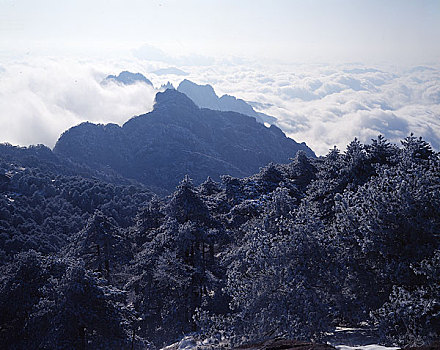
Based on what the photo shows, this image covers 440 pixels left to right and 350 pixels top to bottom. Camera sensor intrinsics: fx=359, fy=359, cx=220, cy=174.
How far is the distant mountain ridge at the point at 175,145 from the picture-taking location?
138625 millimetres

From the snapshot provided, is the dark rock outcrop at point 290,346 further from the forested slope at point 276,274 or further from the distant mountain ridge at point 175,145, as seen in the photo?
the distant mountain ridge at point 175,145

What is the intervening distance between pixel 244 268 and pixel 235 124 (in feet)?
553

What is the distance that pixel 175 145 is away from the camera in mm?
149375

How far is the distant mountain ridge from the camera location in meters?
139

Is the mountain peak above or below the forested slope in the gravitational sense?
above

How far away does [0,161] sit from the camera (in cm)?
7688

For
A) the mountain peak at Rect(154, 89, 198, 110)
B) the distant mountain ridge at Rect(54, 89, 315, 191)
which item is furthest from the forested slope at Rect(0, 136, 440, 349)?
the mountain peak at Rect(154, 89, 198, 110)

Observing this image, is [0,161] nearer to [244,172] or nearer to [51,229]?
[51,229]

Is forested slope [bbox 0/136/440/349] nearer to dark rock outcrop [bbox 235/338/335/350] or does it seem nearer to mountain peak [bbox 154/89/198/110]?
dark rock outcrop [bbox 235/338/335/350]

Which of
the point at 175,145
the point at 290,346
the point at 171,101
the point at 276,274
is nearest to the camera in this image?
the point at 290,346

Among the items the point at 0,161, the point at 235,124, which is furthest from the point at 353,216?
the point at 235,124

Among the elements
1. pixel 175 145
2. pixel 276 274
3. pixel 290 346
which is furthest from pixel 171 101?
pixel 290 346

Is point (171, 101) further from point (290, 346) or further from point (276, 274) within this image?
point (290, 346)

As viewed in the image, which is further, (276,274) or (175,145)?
(175,145)
